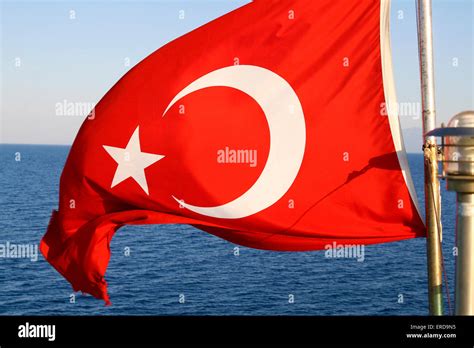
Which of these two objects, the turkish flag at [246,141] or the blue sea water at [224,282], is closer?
the turkish flag at [246,141]

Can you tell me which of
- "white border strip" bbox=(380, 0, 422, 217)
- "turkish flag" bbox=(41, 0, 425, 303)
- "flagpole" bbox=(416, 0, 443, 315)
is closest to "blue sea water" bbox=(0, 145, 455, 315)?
"turkish flag" bbox=(41, 0, 425, 303)

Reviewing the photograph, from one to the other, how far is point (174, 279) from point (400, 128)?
65967 millimetres

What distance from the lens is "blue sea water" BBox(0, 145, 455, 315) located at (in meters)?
63.8

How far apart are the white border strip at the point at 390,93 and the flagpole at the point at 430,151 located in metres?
1.25

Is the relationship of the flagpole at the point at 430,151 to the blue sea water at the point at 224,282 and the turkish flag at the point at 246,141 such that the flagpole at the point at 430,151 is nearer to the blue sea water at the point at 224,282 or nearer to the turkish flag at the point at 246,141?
the turkish flag at the point at 246,141

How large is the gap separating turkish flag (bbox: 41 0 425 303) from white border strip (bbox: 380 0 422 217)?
3.4 inches

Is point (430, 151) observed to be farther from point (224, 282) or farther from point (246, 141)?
point (224, 282)

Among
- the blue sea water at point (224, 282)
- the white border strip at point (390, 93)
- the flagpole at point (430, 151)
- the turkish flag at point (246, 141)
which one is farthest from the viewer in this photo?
the blue sea water at point (224, 282)

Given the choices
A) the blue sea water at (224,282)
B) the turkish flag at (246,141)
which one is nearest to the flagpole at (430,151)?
the turkish flag at (246,141)

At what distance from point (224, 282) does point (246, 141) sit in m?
63.4

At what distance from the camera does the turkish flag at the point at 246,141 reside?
11820 millimetres

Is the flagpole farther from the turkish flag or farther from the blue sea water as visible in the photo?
the blue sea water

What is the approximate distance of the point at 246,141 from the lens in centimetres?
1224
